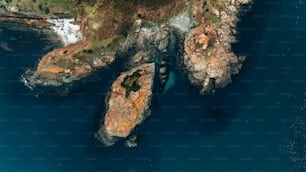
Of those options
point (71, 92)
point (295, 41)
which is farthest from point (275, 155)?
point (71, 92)

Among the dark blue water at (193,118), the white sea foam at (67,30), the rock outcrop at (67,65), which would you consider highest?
the white sea foam at (67,30)

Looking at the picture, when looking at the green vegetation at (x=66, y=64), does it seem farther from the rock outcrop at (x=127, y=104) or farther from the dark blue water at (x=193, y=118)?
the rock outcrop at (x=127, y=104)

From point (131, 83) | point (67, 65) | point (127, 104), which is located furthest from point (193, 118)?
point (67, 65)

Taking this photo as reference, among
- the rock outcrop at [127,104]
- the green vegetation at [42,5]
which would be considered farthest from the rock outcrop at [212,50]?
the green vegetation at [42,5]

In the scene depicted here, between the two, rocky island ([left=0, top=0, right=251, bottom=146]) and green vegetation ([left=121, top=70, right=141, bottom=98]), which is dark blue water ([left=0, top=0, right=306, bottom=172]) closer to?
rocky island ([left=0, top=0, right=251, bottom=146])

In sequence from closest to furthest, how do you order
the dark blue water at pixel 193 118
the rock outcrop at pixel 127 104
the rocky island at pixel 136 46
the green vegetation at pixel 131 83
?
the rock outcrop at pixel 127 104, the green vegetation at pixel 131 83, the rocky island at pixel 136 46, the dark blue water at pixel 193 118

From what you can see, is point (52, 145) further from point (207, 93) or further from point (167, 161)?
point (207, 93)

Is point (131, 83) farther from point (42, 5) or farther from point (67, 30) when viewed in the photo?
point (42, 5)

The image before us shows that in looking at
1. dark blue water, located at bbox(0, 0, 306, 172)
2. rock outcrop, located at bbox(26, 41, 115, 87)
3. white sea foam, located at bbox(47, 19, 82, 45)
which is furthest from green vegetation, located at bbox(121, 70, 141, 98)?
white sea foam, located at bbox(47, 19, 82, 45)
